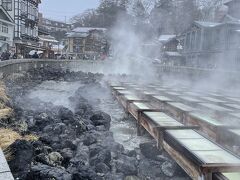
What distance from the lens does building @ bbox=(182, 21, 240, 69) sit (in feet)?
105

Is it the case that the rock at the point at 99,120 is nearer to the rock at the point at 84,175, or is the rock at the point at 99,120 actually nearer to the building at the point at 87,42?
the rock at the point at 84,175

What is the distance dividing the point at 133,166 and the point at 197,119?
377 centimetres

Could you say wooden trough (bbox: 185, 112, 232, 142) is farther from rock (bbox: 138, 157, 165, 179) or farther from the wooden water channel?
rock (bbox: 138, 157, 165, 179)

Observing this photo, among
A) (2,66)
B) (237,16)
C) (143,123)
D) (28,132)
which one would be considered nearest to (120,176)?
(28,132)

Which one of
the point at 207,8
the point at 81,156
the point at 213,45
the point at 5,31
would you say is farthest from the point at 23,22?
the point at 81,156

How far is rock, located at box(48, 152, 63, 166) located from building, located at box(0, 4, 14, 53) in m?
34.9

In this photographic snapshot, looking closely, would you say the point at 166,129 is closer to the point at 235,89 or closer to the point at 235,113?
the point at 235,113

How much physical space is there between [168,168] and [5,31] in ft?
123

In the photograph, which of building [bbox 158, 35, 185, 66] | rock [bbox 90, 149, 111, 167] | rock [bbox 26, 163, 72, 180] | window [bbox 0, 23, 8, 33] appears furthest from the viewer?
building [bbox 158, 35, 185, 66]

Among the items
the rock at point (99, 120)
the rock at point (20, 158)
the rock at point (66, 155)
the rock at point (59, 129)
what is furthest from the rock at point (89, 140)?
the rock at point (20, 158)

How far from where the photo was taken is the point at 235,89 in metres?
21.3

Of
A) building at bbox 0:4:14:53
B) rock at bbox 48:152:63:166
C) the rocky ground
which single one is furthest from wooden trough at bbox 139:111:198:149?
building at bbox 0:4:14:53

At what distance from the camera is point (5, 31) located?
132 feet

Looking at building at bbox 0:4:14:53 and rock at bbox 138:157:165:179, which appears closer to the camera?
rock at bbox 138:157:165:179
